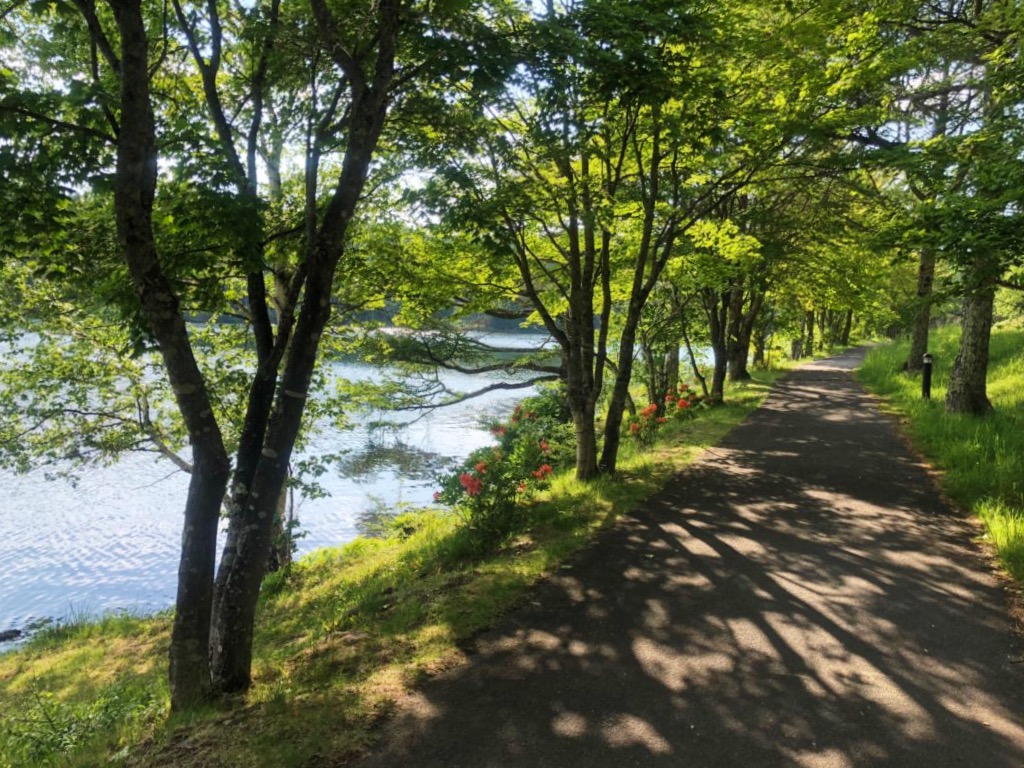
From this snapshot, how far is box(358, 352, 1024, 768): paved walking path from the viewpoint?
10.5 ft

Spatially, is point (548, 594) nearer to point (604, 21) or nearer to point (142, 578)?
point (604, 21)

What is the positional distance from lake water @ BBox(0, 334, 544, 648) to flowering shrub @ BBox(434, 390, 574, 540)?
2.61 m

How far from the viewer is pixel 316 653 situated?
15.6 feet

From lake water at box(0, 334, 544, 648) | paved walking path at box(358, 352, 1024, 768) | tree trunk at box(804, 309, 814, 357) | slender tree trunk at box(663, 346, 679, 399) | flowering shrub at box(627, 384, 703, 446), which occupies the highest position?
tree trunk at box(804, 309, 814, 357)

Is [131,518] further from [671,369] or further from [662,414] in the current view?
[671,369]

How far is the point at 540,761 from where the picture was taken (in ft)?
10.3

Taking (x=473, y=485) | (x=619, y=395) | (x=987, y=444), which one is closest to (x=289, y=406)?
(x=473, y=485)

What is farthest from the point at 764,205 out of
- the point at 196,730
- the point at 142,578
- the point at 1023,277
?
the point at 142,578

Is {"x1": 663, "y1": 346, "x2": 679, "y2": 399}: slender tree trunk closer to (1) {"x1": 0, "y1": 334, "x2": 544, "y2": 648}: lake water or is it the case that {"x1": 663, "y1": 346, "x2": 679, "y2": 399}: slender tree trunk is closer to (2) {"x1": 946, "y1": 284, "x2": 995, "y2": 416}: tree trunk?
(1) {"x1": 0, "y1": 334, "x2": 544, "y2": 648}: lake water

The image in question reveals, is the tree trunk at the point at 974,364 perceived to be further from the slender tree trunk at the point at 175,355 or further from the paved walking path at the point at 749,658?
the slender tree trunk at the point at 175,355

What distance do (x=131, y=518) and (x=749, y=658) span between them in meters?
18.6

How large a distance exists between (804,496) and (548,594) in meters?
4.23

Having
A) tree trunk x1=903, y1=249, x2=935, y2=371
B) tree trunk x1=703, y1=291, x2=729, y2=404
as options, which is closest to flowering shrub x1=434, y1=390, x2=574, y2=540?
tree trunk x1=703, y1=291, x2=729, y2=404

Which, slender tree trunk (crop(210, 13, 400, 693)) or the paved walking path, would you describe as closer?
the paved walking path
